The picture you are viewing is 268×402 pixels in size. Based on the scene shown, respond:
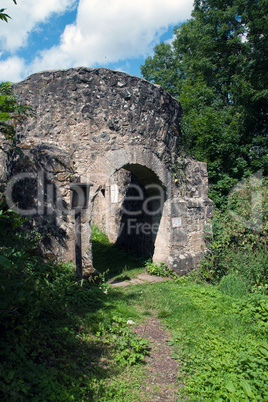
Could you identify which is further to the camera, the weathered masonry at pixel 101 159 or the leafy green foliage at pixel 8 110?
the weathered masonry at pixel 101 159

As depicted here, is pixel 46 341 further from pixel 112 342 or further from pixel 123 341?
pixel 123 341

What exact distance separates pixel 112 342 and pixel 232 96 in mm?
9758

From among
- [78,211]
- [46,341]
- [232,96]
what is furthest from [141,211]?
[232,96]

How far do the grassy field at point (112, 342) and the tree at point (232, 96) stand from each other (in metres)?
3.81

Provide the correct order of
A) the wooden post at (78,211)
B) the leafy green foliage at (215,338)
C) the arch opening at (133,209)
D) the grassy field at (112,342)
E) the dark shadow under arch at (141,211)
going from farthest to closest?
the arch opening at (133,209), the dark shadow under arch at (141,211), the wooden post at (78,211), the leafy green foliage at (215,338), the grassy field at (112,342)

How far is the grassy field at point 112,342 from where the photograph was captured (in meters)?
2.33

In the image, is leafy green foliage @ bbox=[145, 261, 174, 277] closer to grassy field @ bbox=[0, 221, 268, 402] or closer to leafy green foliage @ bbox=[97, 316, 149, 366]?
grassy field @ bbox=[0, 221, 268, 402]

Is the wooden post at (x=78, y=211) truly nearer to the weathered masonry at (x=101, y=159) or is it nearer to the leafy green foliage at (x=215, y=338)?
the weathered masonry at (x=101, y=159)

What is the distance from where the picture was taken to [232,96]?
10.6 metres

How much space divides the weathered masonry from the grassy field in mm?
973

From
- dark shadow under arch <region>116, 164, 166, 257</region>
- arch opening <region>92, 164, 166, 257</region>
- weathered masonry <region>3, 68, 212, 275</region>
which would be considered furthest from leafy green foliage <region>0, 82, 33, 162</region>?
dark shadow under arch <region>116, 164, 166, 257</region>

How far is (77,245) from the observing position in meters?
4.52

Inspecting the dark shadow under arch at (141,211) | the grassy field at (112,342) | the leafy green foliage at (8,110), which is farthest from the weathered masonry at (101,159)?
the grassy field at (112,342)

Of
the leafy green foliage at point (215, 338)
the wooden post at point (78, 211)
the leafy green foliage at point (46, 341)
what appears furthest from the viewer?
the wooden post at point (78, 211)
